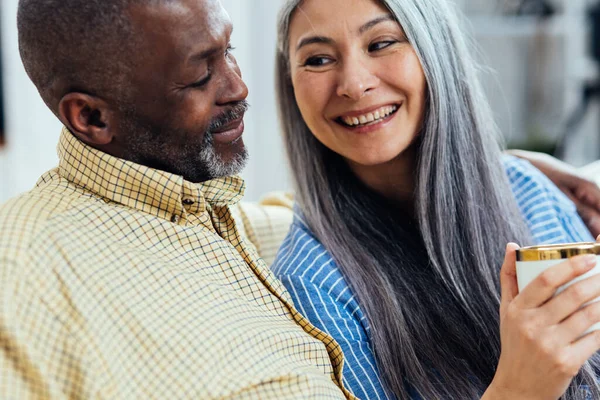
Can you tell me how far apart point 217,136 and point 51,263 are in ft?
0.97

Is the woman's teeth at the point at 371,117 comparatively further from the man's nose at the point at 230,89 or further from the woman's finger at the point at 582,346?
the woman's finger at the point at 582,346

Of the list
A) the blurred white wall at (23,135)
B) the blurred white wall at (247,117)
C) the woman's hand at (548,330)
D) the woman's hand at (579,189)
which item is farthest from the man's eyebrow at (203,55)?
the blurred white wall at (23,135)

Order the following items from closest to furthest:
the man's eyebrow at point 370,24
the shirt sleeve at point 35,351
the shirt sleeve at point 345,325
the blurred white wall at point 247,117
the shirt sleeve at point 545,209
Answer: the shirt sleeve at point 35,351
the shirt sleeve at point 345,325
the man's eyebrow at point 370,24
the shirt sleeve at point 545,209
the blurred white wall at point 247,117

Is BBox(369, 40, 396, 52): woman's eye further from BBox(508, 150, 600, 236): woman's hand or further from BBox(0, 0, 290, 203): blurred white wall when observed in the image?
BBox(0, 0, 290, 203): blurred white wall

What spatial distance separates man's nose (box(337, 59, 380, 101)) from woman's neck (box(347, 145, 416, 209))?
20 centimetres

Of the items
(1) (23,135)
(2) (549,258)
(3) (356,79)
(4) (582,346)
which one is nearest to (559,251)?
(2) (549,258)

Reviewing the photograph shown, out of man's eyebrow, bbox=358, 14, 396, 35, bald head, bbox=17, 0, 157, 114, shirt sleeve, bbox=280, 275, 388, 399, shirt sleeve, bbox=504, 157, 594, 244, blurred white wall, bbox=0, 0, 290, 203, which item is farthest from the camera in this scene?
blurred white wall, bbox=0, 0, 290, 203

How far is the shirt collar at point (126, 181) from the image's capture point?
97cm

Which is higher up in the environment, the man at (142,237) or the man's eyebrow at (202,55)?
the man's eyebrow at (202,55)

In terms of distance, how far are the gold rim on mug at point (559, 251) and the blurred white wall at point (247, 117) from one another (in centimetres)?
207

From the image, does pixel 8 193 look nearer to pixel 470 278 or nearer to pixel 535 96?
pixel 470 278

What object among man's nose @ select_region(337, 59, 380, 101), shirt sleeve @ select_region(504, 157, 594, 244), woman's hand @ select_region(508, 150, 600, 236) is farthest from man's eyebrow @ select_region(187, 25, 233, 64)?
woman's hand @ select_region(508, 150, 600, 236)

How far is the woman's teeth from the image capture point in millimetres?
1299

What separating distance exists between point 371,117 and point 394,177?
19cm
